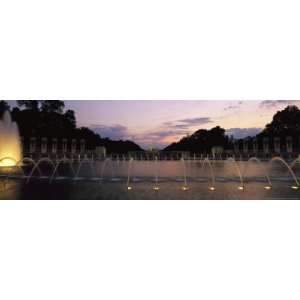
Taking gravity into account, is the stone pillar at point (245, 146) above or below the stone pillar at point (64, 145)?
below

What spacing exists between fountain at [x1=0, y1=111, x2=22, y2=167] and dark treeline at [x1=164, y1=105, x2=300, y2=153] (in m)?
2.92

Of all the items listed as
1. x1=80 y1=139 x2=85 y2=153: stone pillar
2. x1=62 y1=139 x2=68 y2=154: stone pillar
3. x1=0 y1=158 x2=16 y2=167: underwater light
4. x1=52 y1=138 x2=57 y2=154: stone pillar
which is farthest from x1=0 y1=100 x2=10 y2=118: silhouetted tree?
x1=80 y1=139 x2=85 y2=153: stone pillar

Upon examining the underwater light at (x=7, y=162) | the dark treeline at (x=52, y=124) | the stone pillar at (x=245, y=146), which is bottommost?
the underwater light at (x=7, y=162)

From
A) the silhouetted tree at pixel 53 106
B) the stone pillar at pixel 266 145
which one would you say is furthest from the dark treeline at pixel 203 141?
the silhouetted tree at pixel 53 106

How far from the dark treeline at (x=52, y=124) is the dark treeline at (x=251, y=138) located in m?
1.01

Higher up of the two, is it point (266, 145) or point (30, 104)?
point (30, 104)

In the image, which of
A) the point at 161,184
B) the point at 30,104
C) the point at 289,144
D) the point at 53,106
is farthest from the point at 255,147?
the point at 30,104

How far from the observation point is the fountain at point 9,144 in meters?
6.93

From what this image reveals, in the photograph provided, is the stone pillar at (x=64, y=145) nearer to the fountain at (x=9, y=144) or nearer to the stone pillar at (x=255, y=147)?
the fountain at (x=9, y=144)

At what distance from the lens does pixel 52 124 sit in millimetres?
7062

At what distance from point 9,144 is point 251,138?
4.73 meters

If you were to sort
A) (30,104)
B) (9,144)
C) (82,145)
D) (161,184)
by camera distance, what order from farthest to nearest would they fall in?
(82,145), (9,144), (161,184), (30,104)

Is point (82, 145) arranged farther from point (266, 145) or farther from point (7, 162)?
point (266, 145)
